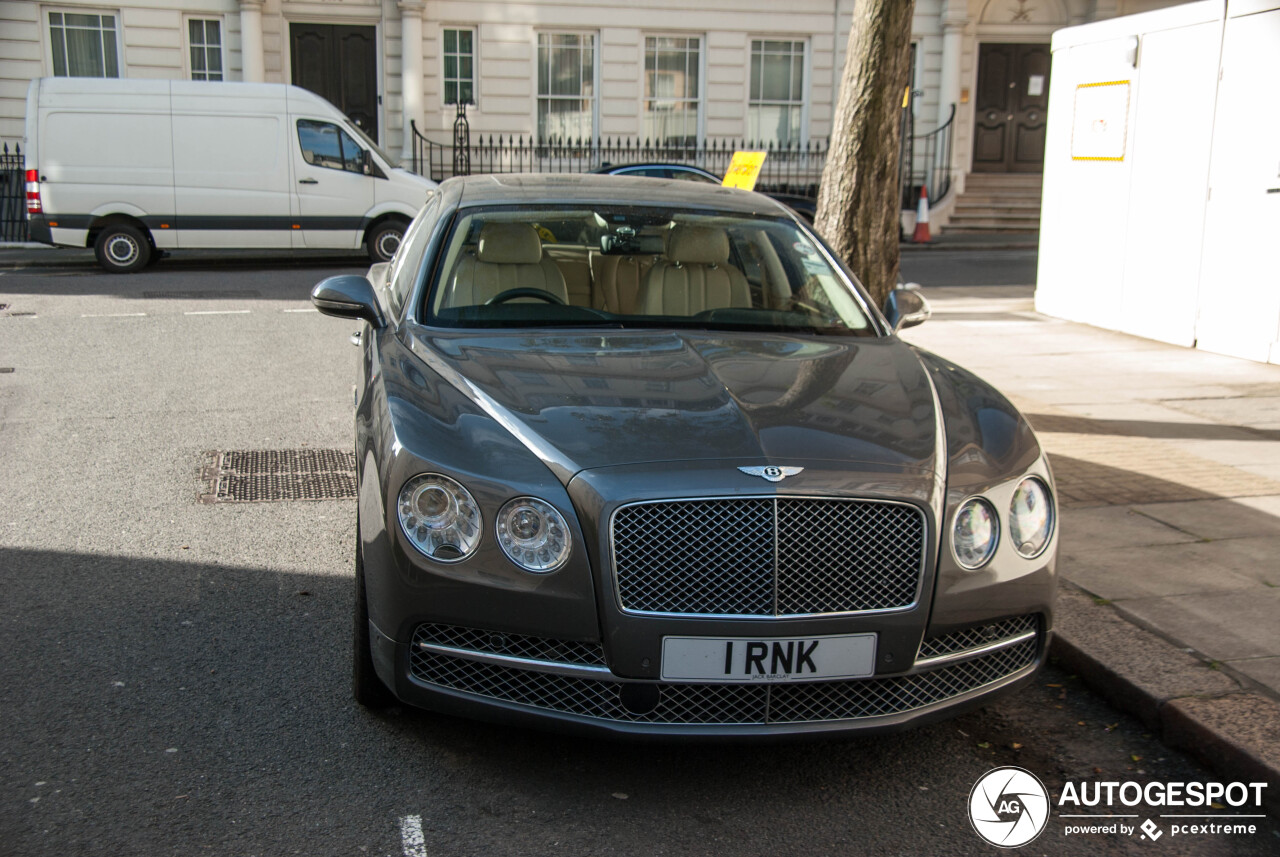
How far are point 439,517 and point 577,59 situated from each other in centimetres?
2228

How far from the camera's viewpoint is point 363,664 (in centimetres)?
361

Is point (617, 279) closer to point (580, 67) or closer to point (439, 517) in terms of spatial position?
point (439, 517)

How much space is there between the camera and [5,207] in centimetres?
2012

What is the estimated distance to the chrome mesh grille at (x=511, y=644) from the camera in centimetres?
312

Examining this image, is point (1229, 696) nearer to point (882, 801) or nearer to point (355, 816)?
point (882, 801)

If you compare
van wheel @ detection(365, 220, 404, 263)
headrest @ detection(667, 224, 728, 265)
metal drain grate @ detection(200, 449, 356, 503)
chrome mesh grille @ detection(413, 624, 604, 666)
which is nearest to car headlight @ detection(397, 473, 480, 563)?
chrome mesh grille @ detection(413, 624, 604, 666)

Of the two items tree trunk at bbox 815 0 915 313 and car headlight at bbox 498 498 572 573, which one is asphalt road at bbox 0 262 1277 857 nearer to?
car headlight at bbox 498 498 572 573

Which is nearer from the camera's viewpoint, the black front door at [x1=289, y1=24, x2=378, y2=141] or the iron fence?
the iron fence

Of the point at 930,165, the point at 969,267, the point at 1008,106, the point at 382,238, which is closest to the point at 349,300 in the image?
the point at 382,238

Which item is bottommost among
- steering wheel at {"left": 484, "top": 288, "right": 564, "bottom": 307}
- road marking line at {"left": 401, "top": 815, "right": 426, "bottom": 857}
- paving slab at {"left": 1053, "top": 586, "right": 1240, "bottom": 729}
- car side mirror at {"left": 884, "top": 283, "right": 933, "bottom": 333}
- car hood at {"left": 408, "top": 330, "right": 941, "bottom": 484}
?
road marking line at {"left": 401, "top": 815, "right": 426, "bottom": 857}

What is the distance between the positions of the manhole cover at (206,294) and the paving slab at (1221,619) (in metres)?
11.1

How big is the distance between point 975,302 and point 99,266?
1125cm

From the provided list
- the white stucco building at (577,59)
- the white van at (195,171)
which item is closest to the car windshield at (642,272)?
the white van at (195,171)

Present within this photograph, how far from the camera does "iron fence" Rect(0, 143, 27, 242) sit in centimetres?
1972
